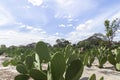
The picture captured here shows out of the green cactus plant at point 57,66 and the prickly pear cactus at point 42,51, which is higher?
the prickly pear cactus at point 42,51

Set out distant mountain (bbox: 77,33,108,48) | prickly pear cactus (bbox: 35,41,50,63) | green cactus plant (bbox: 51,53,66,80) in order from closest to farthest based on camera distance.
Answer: green cactus plant (bbox: 51,53,66,80) → prickly pear cactus (bbox: 35,41,50,63) → distant mountain (bbox: 77,33,108,48)

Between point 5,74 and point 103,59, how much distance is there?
11.5 ft

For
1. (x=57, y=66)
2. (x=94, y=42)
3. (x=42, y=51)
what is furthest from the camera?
(x=94, y=42)

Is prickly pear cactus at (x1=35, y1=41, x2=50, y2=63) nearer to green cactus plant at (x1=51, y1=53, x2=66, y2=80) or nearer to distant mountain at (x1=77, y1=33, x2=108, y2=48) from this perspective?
green cactus plant at (x1=51, y1=53, x2=66, y2=80)

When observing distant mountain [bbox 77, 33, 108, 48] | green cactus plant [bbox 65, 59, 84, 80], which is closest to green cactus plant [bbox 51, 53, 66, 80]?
green cactus plant [bbox 65, 59, 84, 80]

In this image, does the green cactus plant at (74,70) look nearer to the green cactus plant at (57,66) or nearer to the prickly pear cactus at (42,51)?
the green cactus plant at (57,66)

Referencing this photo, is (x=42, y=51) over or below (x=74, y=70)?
over

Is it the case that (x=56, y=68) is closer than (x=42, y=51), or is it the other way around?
(x=56, y=68)

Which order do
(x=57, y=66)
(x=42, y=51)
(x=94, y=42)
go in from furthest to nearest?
(x=94, y=42), (x=42, y=51), (x=57, y=66)

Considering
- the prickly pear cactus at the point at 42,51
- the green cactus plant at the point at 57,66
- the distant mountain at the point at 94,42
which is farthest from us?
the distant mountain at the point at 94,42

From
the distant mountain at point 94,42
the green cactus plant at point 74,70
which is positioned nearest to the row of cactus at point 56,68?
the green cactus plant at point 74,70

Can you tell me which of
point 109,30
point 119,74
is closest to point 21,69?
point 119,74

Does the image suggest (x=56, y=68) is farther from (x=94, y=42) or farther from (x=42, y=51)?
(x=94, y=42)

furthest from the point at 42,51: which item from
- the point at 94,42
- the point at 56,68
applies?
the point at 94,42
